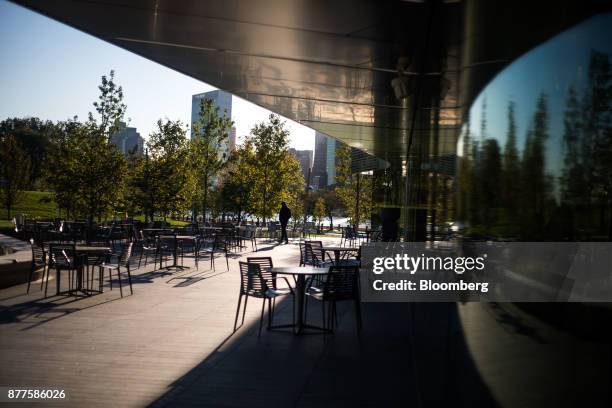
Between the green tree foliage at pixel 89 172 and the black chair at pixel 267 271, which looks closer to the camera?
the black chair at pixel 267 271

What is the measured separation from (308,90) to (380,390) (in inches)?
220

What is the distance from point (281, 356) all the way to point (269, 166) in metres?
24.9

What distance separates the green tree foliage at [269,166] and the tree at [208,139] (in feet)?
5.61

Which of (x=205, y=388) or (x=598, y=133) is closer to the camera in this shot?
(x=598, y=133)

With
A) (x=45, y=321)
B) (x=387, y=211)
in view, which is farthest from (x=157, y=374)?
(x=387, y=211)

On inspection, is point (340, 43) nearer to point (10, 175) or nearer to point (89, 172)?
point (89, 172)

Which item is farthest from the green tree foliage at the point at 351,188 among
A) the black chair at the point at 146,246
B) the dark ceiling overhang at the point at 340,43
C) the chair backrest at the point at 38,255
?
the chair backrest at the point at 38,255

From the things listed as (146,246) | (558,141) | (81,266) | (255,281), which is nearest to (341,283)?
(255,281)

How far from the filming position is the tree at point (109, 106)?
23947 mm

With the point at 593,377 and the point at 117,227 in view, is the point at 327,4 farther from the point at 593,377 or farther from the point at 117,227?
the point at 117,227

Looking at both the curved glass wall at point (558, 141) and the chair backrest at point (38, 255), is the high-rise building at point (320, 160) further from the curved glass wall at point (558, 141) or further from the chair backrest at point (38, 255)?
the curved glass wall at point (558, 141)

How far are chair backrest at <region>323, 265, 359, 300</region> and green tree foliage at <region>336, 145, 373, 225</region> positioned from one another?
25.3 m

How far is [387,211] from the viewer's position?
16781mm

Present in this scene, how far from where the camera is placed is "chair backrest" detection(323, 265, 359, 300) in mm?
6914
